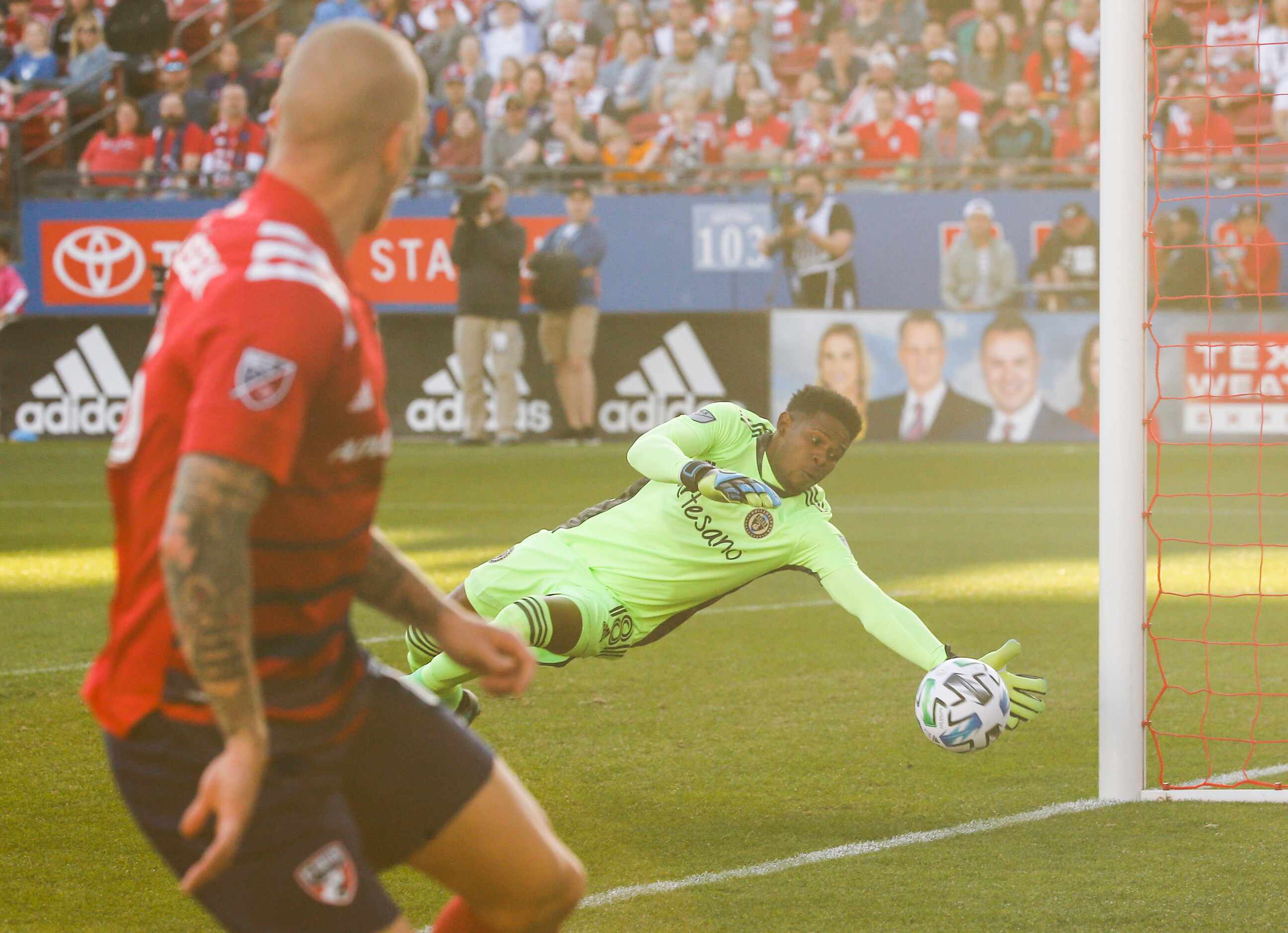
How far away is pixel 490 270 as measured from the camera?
16.8m

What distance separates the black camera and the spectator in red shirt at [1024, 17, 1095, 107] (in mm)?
6335

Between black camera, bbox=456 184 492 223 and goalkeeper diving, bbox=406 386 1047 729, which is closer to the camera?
goalkeeper diving, bbox=406 386 1047 729

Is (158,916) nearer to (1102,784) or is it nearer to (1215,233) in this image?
(1102,784)

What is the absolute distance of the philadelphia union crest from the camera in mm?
5434

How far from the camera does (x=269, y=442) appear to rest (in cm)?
211

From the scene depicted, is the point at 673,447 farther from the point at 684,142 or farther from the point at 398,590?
the point at 684,142

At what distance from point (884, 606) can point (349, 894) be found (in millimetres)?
3079

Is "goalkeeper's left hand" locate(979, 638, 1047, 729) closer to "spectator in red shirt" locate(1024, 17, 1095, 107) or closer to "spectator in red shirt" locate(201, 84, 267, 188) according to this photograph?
"spectator in red shirt" locate(1024, 17, 1095, 107)

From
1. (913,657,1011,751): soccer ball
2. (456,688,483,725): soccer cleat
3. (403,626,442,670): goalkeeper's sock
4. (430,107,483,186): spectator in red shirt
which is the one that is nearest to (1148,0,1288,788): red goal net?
(913,657,1011,751): soccer ball

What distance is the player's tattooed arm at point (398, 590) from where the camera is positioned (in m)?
2.69

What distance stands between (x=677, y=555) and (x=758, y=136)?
13.9 m

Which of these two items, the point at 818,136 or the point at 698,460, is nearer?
the point at 698,460

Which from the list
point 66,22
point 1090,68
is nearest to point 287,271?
point 1090,68

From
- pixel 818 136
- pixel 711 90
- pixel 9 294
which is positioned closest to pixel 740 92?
pixel 711 90
